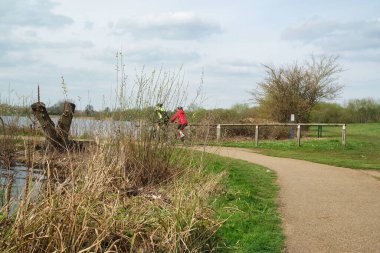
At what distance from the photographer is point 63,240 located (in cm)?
446

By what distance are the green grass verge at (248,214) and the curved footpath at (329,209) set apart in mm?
173

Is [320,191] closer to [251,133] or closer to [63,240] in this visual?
[63,240]

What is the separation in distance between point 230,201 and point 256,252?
2.56 metres

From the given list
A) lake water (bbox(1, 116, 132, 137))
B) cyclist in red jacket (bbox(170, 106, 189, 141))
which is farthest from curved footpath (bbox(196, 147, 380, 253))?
lake water (bbox(1, 116, 132, 137))

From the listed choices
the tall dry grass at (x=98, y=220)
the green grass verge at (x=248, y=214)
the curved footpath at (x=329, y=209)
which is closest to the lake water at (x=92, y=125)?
the tall dry grass at (x=98, y=220)

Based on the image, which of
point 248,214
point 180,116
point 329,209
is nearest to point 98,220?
point 248,214

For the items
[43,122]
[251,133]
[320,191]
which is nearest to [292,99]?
[251,133]

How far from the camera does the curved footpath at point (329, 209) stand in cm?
579

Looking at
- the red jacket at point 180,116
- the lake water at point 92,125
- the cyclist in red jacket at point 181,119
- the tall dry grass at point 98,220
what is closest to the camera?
the tall dry grass at point 98,220

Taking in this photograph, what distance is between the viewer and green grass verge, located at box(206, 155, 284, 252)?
5.76 metres

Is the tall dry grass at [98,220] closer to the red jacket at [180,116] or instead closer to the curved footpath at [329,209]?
the curved footpath at [329,209]

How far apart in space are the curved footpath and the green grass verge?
173mm

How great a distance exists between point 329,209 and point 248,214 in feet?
4.70

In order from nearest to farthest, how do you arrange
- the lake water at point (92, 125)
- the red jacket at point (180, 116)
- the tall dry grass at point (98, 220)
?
the tall dry grass at point (98, 220), the lake water at point (92, 125), the red jacket at point (180, 116)
